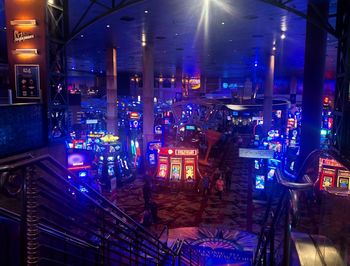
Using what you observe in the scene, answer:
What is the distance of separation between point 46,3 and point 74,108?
2299 cm

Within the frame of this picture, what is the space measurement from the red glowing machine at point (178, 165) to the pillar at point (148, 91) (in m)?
3.90

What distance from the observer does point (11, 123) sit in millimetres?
6844

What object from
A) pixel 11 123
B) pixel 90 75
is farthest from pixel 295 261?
pixel 90 75

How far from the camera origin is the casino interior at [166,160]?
3.42 m

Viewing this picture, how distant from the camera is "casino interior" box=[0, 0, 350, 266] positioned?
11.2ft

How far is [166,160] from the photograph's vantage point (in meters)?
16.5

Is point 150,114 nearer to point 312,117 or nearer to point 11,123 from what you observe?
point 312,117

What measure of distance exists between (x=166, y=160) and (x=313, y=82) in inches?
327

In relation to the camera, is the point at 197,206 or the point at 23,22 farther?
the point at 197,206

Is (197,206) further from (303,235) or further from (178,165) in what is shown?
(303,235)

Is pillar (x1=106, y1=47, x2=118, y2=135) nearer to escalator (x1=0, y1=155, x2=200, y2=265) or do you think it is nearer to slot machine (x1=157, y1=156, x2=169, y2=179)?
slot machine (x1=157, y1=156, x2=169, y2=179)

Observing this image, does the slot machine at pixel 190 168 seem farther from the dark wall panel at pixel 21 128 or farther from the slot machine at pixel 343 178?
the dark wall panel at pixel 21 128

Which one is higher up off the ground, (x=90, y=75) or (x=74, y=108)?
(x=90, y=75)

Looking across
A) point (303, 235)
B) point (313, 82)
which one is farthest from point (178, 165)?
point (303, 235)
